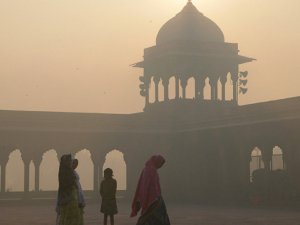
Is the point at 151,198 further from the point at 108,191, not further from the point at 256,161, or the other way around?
the point at 256,161

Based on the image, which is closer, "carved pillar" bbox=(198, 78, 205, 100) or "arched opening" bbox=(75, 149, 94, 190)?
"carved pillar" bbox=(198, 78, 205, 100)

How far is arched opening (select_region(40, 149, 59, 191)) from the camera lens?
132ft

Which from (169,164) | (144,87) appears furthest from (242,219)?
(144,87)

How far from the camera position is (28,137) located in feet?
88.3

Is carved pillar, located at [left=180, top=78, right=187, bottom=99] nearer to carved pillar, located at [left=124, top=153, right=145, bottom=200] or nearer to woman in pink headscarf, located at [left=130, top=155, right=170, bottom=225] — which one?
carved pillar, located at [left=124, top=153, right=145, bottom=200]

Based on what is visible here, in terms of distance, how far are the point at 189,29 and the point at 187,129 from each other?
16.5ft

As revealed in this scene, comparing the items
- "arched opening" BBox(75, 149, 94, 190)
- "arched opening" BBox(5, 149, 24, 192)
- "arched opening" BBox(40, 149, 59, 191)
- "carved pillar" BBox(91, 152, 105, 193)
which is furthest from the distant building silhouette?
"arched opening" BBox(5, 149, 24, 192)

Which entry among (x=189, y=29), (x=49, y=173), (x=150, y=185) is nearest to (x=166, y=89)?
(x=189, y=29)

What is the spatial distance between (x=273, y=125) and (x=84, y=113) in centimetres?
793

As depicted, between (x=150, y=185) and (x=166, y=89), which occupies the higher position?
(x=166, y=89)

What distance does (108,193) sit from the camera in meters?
12.2

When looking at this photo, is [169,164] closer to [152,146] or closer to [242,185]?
[152,146]

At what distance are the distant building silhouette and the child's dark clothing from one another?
11.5 m

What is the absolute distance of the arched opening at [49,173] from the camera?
40.3 metres
